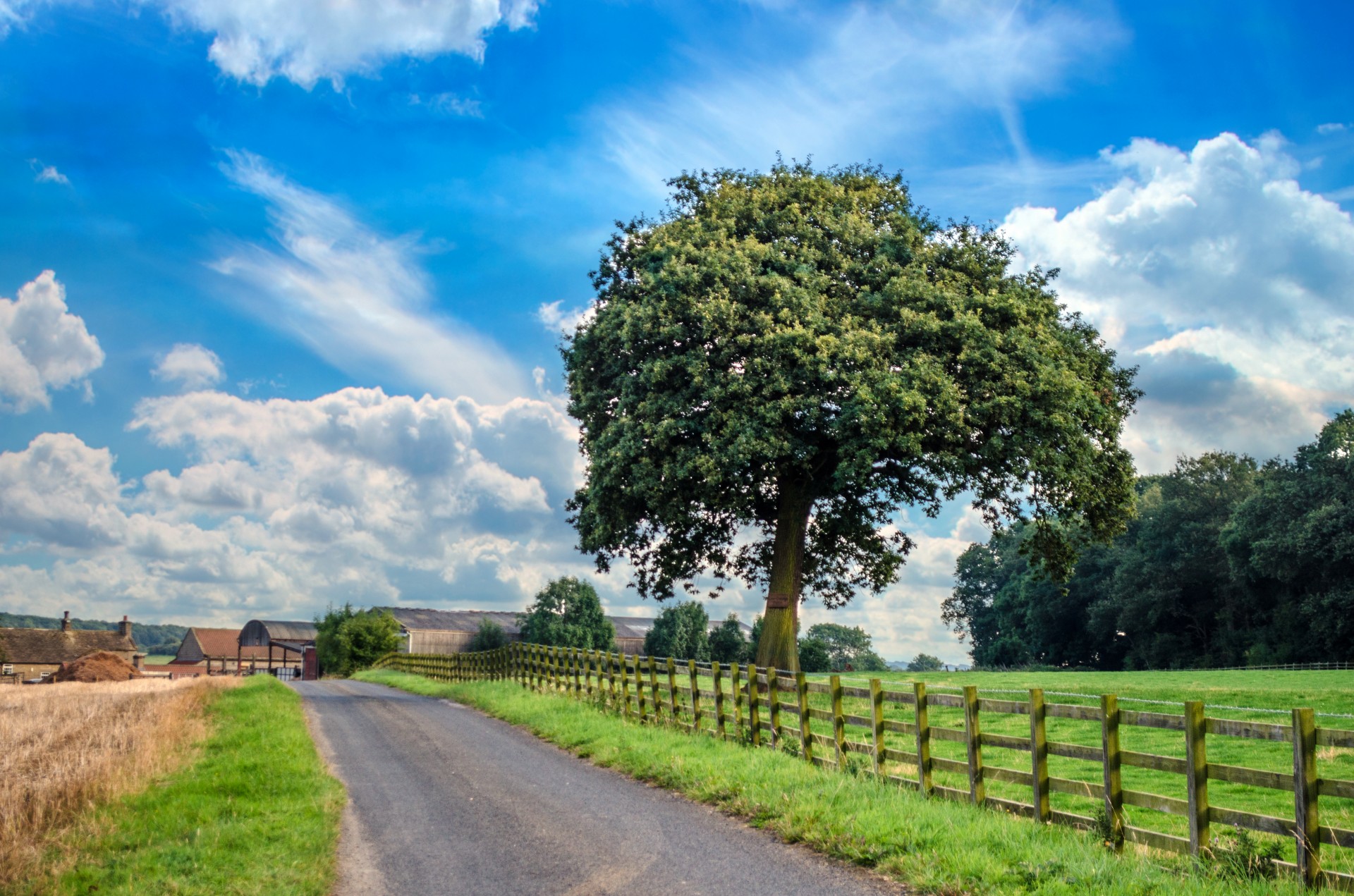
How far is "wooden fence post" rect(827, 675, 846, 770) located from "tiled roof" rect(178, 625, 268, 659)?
91197 mm

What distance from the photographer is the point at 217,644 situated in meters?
101

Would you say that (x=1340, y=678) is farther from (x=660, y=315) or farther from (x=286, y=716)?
(x=286, y=716)

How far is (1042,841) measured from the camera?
8477 mm

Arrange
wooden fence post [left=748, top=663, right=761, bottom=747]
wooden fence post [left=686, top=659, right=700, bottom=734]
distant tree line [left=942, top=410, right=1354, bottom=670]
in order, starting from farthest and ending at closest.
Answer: distant tree line [left=942, top=410, right=1354, bottom=670] → wooden fence post [left=686, top=659, right=700, bottom=734] → wooden fence post [left=748, top=663, right=761, bottom=747]

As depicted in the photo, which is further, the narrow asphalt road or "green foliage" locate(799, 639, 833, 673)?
"green foliage" locate(799, 639, 833, 673)

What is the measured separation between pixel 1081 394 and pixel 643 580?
42.6ft

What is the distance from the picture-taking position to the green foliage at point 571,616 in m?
67.5

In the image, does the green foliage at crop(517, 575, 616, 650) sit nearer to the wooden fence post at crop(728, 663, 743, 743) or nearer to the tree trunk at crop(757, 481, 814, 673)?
the tree trunk at crop(757, 481, 814, 673)

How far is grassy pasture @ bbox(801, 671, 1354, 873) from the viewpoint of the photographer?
11.2 metres

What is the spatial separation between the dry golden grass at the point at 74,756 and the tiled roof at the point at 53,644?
69.4 m

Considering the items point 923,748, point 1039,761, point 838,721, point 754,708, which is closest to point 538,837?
point 923,748

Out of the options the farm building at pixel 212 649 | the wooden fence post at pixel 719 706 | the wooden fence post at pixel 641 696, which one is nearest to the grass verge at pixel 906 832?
the wooden fence post at pixel 719 706

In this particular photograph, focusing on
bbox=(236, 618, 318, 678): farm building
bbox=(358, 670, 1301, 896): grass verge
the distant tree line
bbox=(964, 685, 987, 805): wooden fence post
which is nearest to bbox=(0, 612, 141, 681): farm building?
bbox=(236, 618, 318, 678): farm building

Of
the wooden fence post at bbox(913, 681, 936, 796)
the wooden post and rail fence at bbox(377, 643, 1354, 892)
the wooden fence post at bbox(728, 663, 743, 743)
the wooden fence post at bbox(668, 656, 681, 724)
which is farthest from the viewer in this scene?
the wooden fence post at bbox(668, 656, 681, 724)
